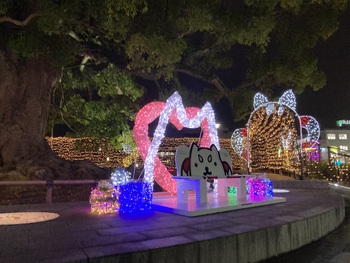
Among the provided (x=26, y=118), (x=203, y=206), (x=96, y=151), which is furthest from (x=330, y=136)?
(x=203, y=206)

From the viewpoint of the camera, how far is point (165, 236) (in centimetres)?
395

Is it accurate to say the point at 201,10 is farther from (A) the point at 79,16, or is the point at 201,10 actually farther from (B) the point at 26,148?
(B) the point at 26,148

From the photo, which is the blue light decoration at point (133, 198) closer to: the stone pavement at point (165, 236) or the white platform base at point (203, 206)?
the stone pavement at point (165, 236)

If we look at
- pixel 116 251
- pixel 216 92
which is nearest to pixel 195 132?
pixel 216 92

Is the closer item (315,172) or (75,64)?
(75,64)

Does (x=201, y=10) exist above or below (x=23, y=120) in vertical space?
above

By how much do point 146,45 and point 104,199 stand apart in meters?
5.24

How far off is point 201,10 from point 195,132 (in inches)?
1005

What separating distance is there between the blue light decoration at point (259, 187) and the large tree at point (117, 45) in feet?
15.4

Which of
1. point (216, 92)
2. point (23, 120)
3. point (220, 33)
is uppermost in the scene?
point (220, 33)

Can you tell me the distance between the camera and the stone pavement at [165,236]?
10.8 ft

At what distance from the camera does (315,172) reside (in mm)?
14562

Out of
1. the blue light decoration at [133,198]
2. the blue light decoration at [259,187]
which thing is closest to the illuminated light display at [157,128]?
the blue light decoration at [133,198]

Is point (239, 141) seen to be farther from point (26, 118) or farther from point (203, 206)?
point (26, 118)
